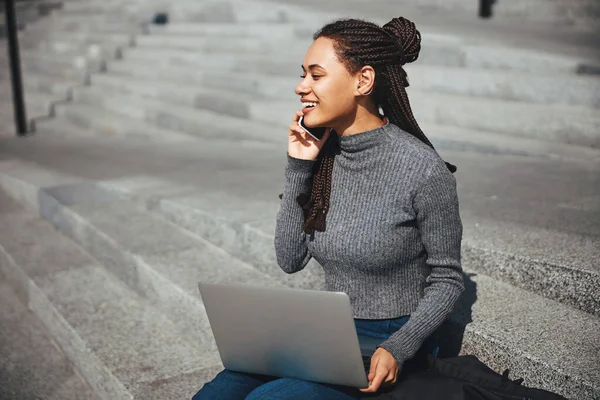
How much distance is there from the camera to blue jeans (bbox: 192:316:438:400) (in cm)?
198

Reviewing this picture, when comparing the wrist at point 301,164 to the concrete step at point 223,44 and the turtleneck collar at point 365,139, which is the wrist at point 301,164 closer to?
the turtleneck collar at point 365,139

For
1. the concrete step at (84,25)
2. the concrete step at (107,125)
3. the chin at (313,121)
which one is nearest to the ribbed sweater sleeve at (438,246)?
the chin at (313,121)

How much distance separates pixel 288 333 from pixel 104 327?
1.91m

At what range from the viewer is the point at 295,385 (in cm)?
201

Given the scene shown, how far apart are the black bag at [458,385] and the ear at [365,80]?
798mm

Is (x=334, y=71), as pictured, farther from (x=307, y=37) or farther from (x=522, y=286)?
(x=307, y=37)

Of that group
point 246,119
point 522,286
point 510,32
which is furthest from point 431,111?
point 522,286

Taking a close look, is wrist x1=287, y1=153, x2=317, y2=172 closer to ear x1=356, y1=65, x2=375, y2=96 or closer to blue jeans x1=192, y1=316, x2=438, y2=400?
ear x1=356, y1=65, x2=375, y2=96

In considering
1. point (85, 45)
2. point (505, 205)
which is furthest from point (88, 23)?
point (505, 205)

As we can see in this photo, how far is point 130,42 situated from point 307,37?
330 cm

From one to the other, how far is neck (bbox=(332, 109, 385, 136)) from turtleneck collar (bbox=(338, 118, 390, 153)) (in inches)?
0.7

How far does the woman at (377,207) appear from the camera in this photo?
2.04m

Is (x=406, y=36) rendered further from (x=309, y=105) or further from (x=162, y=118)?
(x=162, y=118)

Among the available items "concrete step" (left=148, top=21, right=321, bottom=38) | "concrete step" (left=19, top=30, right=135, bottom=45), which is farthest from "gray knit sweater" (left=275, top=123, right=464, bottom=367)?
"concrete step" (left=19, top=30, right=135, bottom=45)
